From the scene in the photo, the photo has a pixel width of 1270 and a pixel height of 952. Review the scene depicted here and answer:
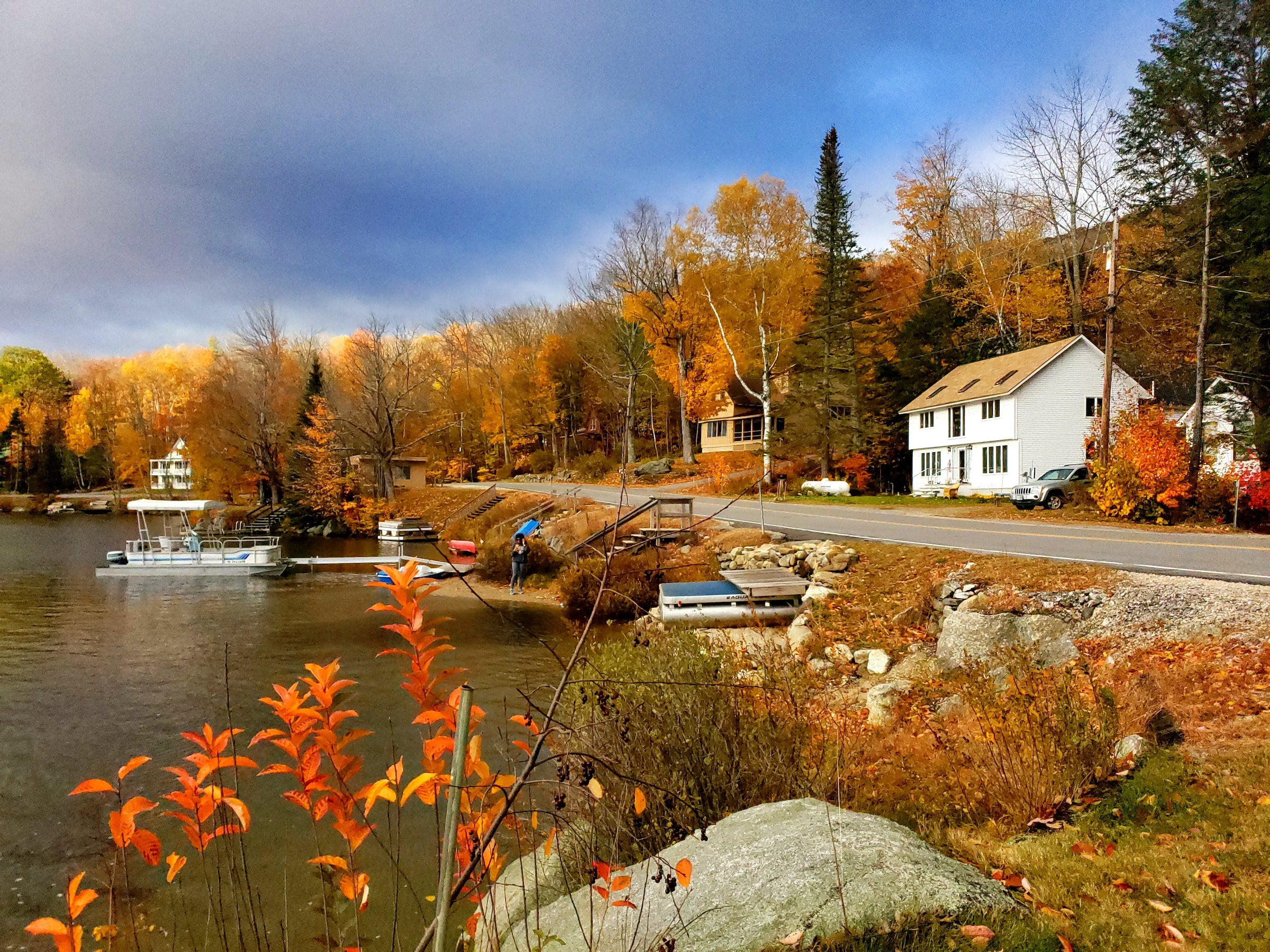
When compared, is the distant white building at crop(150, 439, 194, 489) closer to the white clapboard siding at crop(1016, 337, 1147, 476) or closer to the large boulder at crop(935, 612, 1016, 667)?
the white clapboard siding at crop(1016, 337, 1147, 476)

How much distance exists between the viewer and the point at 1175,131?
80.6 feet

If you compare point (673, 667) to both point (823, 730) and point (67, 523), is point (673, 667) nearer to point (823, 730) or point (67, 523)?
point (823, 730)

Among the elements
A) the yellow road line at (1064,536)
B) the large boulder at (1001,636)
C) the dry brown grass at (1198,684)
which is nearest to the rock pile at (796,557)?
the yellow road line at (1064,536)

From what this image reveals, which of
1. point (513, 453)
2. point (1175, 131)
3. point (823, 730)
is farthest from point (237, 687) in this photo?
point (513, 453)

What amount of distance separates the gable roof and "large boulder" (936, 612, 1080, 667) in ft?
77.7

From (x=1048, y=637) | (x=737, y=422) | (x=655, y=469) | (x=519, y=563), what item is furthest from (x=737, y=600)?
(x=737, y=422)

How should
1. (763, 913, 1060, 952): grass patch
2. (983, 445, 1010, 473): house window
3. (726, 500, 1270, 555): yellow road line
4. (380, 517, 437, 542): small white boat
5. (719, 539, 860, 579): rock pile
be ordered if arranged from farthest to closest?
(380, 517, 437, 542): small white boat, (983, 445, 1010, 473): house window, (719, 539, 860, 579): rock pile, (726, 500, 1270, 555): yellow road line, (763, 913, 1060, 952): grass patch

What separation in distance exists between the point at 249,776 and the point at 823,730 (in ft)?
22.8

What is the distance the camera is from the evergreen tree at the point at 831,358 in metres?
32.9

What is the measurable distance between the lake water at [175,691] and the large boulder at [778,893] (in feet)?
3.44

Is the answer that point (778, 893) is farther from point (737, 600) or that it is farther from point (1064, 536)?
point (1064, 536)

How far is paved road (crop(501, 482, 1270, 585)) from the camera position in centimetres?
1135

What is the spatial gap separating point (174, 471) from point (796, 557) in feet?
250

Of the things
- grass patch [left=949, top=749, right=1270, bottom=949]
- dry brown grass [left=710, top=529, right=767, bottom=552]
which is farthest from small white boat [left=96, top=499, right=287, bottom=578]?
grass patch [left=949, top=749, right=1270, bottom=949]
